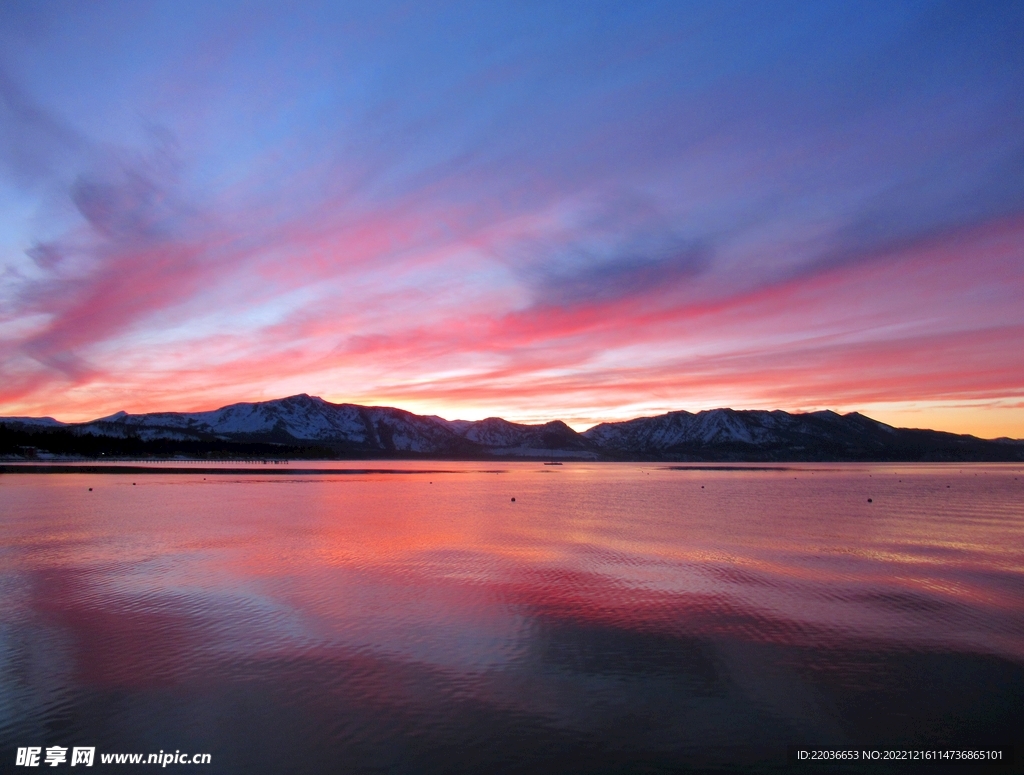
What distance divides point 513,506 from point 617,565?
34879mm

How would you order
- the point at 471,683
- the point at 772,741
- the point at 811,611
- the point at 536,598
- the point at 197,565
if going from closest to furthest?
the point at 772,741
the point at 471,683
the point at 811,611
the point at 536,598
the point at 197,565

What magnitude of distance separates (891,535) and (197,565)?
43.5 meters

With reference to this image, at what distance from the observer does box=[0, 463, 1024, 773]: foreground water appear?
484 inches

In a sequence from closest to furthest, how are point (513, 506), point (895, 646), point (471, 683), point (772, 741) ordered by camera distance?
1. point (772, 741)
2. point (471, 683)
3. point (895, 646)
4. point (513, 506)

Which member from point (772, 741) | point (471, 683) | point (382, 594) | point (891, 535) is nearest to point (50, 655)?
point (382, 594)

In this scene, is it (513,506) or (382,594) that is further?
(513,506)

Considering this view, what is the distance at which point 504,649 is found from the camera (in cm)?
1756

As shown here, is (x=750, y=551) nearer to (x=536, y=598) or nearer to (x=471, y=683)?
(x=536, y=598)

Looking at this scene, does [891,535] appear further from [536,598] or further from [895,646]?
A: [536,598]

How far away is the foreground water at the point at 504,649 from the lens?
40.3ft

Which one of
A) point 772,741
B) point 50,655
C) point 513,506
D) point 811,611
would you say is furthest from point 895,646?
point 513,506

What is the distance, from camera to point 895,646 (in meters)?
17.9

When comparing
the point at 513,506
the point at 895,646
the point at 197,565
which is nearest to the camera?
the point at 895,646

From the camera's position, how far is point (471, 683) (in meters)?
15.0
